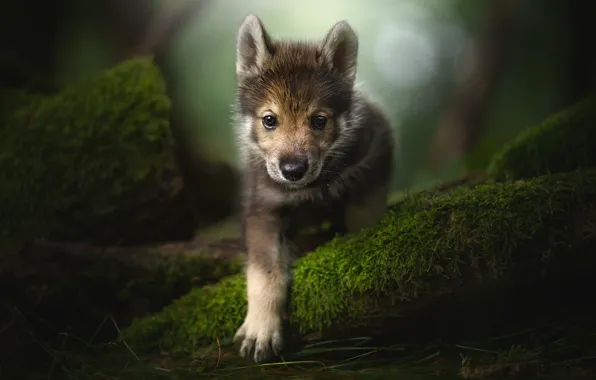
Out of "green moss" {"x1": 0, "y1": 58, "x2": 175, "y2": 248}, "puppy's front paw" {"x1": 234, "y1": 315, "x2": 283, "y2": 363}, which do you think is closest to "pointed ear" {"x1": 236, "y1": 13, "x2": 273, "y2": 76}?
"green moss" {"x1": 0, "y1": 58, "x2": 175, "y2": 248}

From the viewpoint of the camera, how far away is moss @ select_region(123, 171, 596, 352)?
1.30 metres

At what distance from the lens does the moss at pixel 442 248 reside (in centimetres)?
130

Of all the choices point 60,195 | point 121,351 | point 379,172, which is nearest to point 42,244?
point 60,195

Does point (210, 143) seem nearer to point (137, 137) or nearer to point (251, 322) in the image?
point (137, 137)

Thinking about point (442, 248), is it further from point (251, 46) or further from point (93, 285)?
point (93, 285)

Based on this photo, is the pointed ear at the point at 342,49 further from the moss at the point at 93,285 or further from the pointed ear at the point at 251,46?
the moss at the point at 93,285

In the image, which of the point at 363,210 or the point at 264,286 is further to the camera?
the point at 363,210

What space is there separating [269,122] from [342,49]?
30 cm

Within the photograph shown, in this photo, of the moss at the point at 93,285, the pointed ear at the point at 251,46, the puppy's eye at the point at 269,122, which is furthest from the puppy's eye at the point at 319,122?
the moss at the point at 93,285

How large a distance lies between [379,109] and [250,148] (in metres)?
0.50

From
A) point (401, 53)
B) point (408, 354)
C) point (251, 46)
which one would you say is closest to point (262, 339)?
point (408, 354)

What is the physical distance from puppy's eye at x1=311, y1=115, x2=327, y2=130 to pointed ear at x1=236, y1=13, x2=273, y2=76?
24 centimetres

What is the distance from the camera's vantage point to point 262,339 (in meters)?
1.47

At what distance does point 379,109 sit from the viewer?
6.19ft
